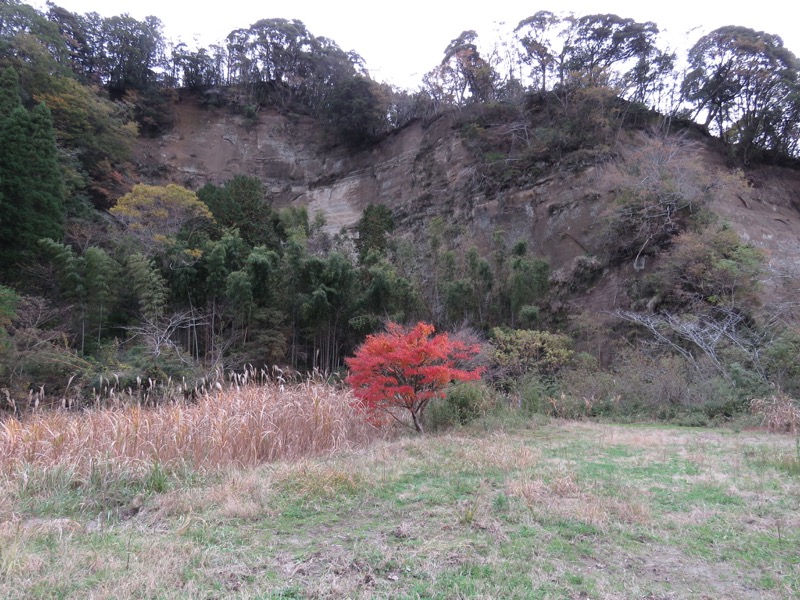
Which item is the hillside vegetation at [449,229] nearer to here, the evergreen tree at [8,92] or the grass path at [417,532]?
the evergreen tree at [8,92]

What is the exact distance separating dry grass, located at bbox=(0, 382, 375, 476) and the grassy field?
257 millimetres

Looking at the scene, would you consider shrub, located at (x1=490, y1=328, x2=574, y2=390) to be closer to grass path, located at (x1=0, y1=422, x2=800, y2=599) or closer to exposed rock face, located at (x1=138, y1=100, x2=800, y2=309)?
exposed rock face, located at (x1=138, y1=100, x2=800, y2=309)

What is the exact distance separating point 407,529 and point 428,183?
84.2 ft

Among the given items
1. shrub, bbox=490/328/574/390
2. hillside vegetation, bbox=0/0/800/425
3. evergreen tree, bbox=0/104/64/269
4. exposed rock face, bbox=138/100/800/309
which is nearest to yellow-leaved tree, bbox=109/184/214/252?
hillside vegetation, bbox=0/0/800/425

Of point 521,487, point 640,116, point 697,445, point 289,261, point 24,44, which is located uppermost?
point 24,44

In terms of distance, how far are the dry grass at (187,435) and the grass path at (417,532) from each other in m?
0.55

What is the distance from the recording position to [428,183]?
28312mm

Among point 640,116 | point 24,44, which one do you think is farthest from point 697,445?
point 24,44

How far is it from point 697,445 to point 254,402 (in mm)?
7048

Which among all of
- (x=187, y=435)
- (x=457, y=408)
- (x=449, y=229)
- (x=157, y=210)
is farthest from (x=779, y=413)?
(x=157, y=210)

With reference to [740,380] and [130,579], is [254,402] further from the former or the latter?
[740,380]

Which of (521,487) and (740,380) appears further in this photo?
(740,380)

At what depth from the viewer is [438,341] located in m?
9.16

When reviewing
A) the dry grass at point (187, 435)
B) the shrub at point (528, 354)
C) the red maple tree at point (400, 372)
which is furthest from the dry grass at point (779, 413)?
the dry grass at point (187, 435)
